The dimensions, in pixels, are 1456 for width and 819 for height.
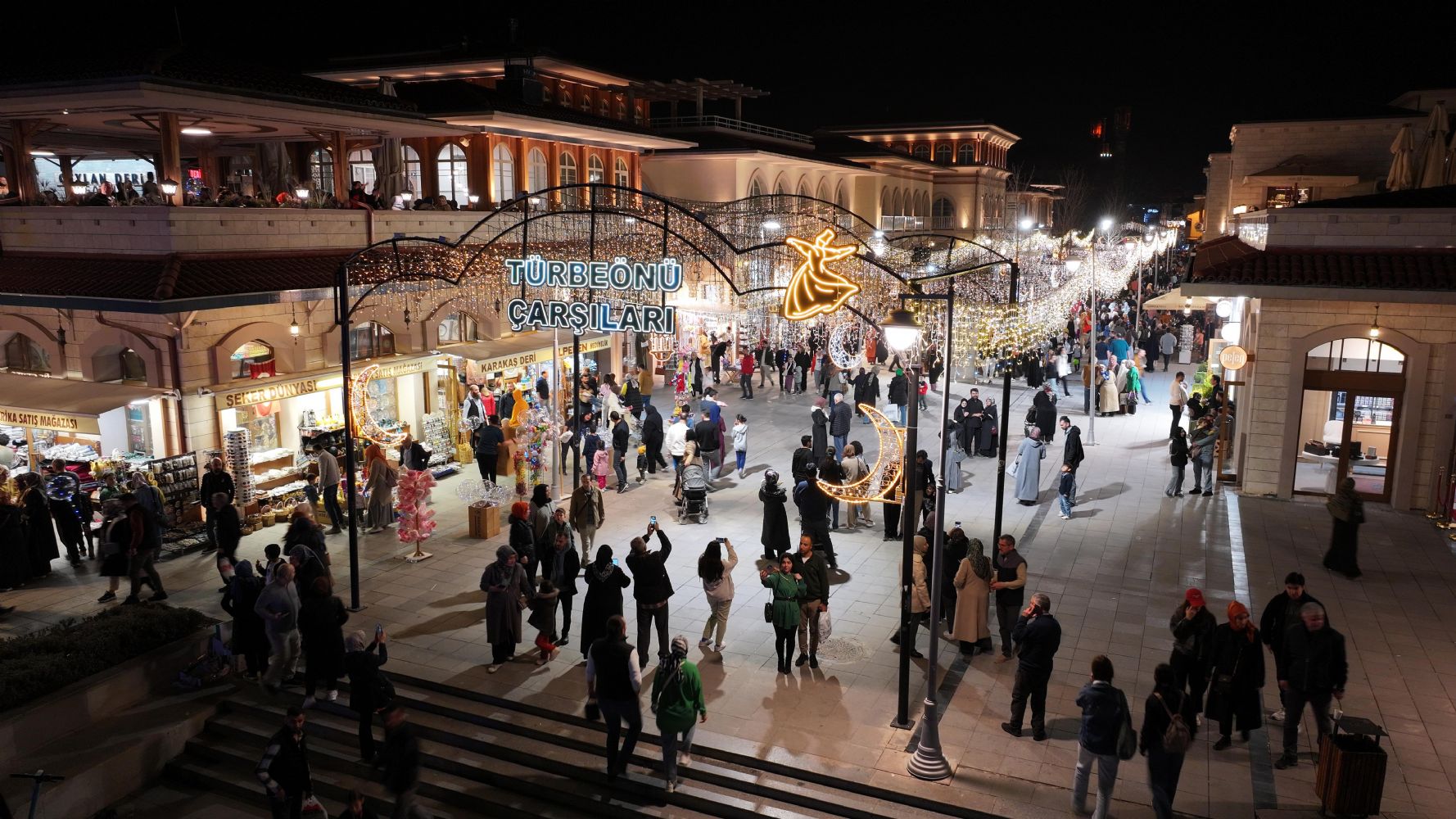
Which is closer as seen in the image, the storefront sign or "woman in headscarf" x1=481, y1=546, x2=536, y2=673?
"woman in headscarf" x1=481, y1=546, x2=536, y2=673

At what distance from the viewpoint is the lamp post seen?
29.3 feet

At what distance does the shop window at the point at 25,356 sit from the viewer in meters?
17.4

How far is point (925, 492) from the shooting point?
13859mm

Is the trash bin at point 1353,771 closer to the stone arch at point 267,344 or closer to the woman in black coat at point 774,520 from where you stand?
the woman in black coat at point 774,520

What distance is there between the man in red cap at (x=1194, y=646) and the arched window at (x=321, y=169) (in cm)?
2229

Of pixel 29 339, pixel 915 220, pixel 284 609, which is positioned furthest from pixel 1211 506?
pixel 915 220

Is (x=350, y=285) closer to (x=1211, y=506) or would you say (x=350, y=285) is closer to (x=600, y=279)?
(x=600, y=279)

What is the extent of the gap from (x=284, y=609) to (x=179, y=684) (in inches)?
66.1

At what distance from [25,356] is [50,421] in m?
2.75

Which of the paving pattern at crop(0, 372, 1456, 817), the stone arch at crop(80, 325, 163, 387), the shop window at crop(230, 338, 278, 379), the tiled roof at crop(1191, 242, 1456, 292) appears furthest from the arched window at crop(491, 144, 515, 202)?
the tiled roof at crop(1191, 242, 1456, 292)

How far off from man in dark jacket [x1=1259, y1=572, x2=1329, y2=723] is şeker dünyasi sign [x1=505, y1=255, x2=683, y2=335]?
735 cm

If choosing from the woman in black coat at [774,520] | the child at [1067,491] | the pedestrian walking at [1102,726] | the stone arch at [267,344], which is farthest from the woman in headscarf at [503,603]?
the child at [1067,491]

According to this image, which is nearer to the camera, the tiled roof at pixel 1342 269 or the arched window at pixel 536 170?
the tiled roof at pixel 1342 269

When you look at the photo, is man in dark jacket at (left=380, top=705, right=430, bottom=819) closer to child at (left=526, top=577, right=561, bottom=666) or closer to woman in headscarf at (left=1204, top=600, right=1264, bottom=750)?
child at (left=526, top=577, right=561, bottom=666)
